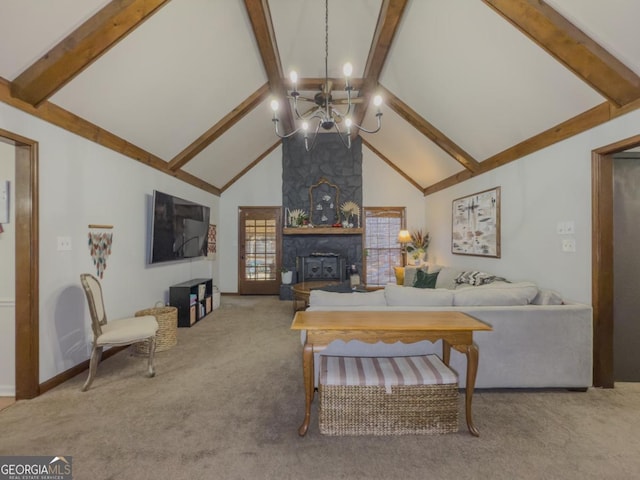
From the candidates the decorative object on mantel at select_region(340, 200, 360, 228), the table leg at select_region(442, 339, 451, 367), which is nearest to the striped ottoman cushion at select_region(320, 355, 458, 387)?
the table leg at select_region(442, 339, 451, 367)

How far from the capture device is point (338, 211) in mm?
6906

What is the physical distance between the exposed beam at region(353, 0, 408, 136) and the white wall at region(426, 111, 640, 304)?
2005 mm

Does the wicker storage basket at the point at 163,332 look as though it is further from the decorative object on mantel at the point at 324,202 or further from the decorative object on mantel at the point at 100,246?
the decorative object on mantel at the point at 324,202

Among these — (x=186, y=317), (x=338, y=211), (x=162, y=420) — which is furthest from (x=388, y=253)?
(x=162, y=420)

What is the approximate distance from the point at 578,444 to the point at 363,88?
14.2 ft

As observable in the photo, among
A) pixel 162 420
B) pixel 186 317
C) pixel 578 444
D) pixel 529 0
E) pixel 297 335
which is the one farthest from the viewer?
pixel 186 317

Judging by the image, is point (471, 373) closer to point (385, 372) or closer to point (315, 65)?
point (385, 372)

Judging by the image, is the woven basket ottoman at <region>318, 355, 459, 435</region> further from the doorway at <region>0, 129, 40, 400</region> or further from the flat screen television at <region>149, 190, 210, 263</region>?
the flat screen television at <region>149, 190, 210, 263</region>

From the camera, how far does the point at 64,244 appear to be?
8.94 ft

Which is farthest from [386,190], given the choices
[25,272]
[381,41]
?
[25,272]

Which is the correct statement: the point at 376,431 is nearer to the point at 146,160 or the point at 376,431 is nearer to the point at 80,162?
the point at 80,162

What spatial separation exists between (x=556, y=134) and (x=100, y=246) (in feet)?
15.4

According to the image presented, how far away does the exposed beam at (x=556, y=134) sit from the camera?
2.54 m

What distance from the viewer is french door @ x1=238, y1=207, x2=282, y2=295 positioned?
6.88m
